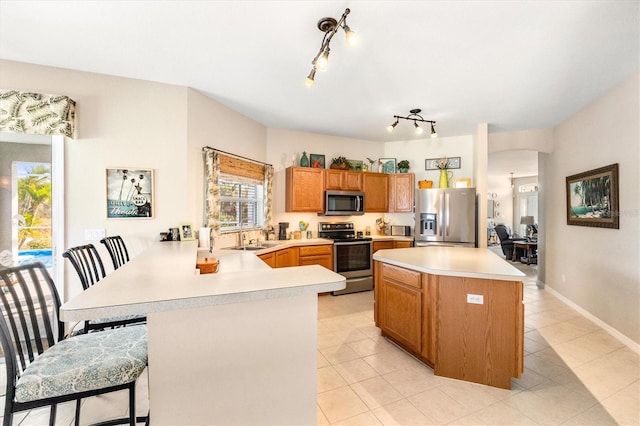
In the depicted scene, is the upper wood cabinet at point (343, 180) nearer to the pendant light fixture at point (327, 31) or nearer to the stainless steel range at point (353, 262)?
the stainless steel range at point (353, 262)

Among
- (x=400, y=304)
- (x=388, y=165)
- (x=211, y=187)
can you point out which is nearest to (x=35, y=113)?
(x=211, y=187)

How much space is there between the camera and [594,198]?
11.5ft

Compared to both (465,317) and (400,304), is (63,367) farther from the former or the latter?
(465,317)

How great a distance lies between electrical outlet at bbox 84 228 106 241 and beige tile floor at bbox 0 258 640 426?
136 centimetres

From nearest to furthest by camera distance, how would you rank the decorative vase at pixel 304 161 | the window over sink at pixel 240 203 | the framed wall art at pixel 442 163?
the window over sink at pixel 240 203 → the decorative vase at pixel 304 161 → the framed wall art at pixel 442 163

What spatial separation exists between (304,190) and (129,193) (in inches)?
101

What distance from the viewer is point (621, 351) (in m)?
2.82

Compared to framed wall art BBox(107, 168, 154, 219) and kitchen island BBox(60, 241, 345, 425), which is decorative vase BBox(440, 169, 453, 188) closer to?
kitchen island BBox(60, 241, 345, 425)

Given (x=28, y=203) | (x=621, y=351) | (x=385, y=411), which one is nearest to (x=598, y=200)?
(x=621, y=351)

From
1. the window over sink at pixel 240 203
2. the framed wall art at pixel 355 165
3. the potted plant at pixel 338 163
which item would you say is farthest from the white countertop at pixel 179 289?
the framed wall art at pixel 355 165

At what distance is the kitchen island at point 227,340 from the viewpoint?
3.64 ft

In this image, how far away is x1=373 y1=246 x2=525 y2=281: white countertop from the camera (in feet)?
7.25

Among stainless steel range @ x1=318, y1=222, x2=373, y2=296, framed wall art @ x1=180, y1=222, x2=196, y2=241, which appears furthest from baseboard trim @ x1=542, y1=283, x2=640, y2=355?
framed wall art @ x1=180, y1=222, x2=196, y2=241

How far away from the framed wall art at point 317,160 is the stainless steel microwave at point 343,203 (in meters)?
0.54
